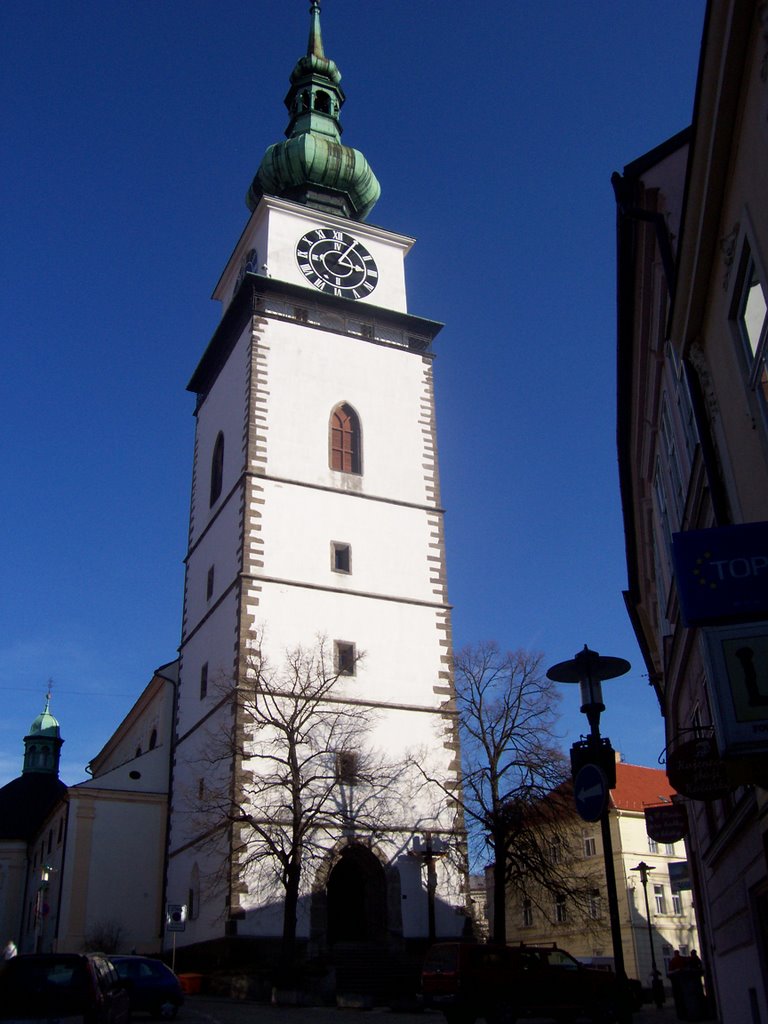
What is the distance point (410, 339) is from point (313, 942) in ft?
65.5

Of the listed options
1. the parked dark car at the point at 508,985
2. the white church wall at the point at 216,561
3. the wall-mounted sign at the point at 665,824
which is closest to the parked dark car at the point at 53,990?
the parked dark car at the point at 508,985

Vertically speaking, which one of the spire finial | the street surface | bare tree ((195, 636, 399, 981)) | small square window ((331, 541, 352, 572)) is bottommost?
the street surface

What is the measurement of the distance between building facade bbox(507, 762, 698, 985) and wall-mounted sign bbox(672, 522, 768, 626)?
1424 inches

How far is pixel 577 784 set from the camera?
984 cm

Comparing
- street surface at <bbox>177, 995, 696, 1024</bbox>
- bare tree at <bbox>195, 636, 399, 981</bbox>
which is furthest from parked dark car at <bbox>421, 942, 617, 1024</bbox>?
bare tree at <bbox>195, 636, 399, 981</bbox>

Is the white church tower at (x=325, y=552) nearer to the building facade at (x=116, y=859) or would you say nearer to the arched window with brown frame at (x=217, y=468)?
the arched window with brown frame at (x=217, y=468)

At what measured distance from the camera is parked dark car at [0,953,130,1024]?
947 centimetres

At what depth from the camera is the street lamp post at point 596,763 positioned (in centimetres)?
930

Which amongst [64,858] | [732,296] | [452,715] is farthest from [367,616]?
[732,296]

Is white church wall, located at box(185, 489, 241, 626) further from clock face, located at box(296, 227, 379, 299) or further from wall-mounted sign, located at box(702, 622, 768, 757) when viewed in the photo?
wall-mounted sign, located at box(702, 622, 768, 757)

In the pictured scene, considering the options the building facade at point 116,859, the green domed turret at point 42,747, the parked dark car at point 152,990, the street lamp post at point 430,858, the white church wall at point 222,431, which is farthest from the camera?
the green domed turret at point 42,747

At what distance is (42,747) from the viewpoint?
238 feet

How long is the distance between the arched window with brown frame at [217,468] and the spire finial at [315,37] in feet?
68.2

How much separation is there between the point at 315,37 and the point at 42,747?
162 ft
